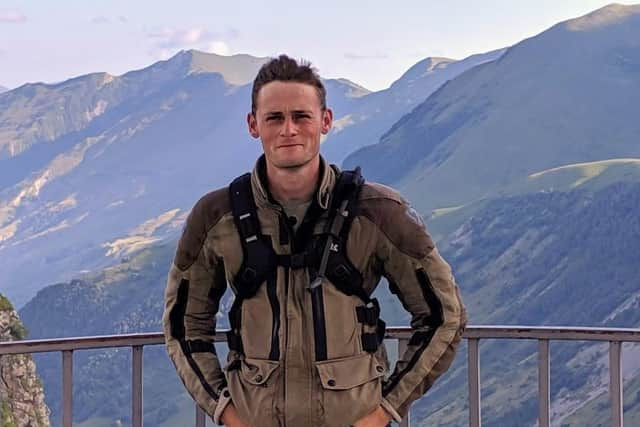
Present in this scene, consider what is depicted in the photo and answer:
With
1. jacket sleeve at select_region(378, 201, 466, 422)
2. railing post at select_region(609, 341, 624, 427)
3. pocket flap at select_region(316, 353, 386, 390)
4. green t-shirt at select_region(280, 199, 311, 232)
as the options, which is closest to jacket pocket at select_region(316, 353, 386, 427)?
pocket flap at select_region(316, 353, 386, 390)

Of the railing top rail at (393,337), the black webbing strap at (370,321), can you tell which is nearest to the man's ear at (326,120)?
the black webbing strap at (370,321)

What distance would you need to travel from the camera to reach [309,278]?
336cm

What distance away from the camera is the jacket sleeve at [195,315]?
3576 mm

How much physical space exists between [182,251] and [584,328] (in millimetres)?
2163

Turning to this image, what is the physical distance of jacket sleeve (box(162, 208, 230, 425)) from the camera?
11.7 ft

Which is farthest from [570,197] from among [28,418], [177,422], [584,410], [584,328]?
[584,328]

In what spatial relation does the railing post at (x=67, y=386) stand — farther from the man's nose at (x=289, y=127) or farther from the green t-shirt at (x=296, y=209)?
the man's nose at (x=289, y=127)

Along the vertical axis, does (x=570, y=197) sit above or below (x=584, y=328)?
below

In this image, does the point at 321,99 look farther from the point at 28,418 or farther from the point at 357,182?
the point at 28,418

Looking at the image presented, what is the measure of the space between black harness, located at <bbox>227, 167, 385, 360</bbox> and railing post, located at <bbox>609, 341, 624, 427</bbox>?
1.75 m

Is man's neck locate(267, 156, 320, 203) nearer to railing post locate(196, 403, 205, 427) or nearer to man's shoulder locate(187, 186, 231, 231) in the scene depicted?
man's shoulder locate(187, 186, 231, 231)

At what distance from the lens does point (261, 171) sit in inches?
138

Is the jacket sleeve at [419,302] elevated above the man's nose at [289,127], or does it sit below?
below

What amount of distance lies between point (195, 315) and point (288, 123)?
817 mm
